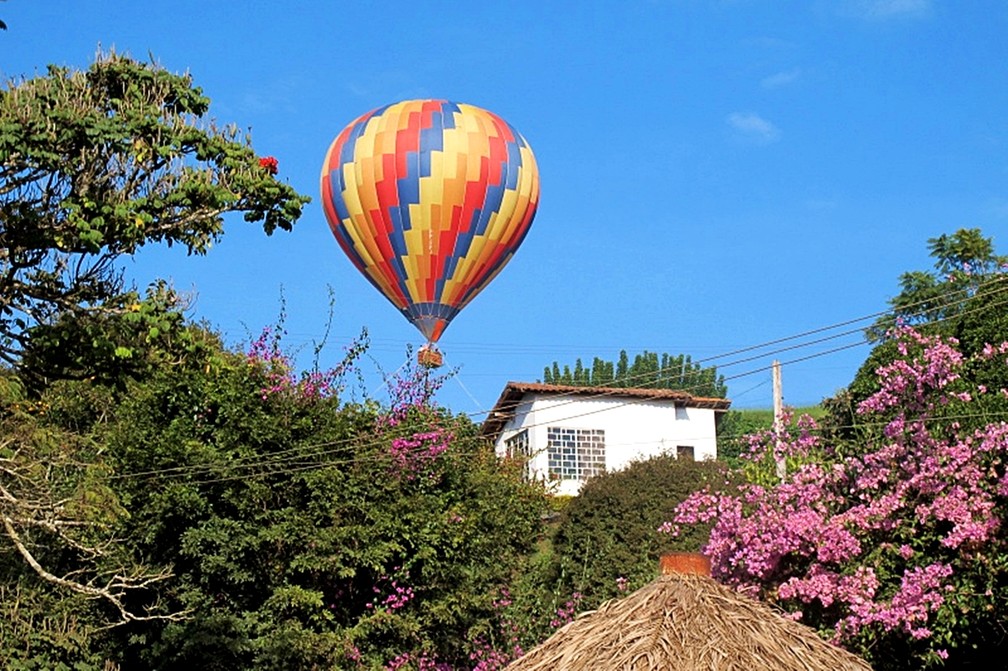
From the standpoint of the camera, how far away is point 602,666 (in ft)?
29.4

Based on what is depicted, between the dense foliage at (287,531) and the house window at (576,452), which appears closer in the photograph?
the dense foliage at (287,531)

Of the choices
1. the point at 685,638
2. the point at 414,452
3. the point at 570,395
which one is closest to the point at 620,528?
the point at 414,452

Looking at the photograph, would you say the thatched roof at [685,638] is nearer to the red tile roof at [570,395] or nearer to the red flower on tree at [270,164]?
the red flower on tree at [270,164]

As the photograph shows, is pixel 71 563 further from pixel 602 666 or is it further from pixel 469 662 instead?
pixel 602 666

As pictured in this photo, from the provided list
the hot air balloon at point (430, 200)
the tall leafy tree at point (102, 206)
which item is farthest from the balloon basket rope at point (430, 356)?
the tall leafy tree at point (102, 206)

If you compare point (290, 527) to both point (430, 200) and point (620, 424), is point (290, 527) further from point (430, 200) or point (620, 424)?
point (620, 424)

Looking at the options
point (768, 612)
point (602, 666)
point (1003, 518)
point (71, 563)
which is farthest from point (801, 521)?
point (71, 563)

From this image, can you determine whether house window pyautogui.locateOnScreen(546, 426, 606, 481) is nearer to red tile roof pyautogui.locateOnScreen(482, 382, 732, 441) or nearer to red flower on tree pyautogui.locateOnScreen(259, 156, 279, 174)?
red tile roof pyautogui.locateOnScreen(482, 382, 732, 441)

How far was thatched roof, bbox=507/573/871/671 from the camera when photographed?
349 inches

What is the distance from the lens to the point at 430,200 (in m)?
33.9

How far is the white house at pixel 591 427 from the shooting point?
41.9 m

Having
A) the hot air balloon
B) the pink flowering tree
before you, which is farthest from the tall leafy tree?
the hot air balloon

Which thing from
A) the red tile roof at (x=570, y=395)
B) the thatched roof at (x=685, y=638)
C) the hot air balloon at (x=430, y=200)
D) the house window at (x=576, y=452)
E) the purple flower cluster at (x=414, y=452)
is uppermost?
the hot air balloon at (x=430, y=200)

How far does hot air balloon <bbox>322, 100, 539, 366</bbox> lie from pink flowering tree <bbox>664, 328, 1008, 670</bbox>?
1815cm
